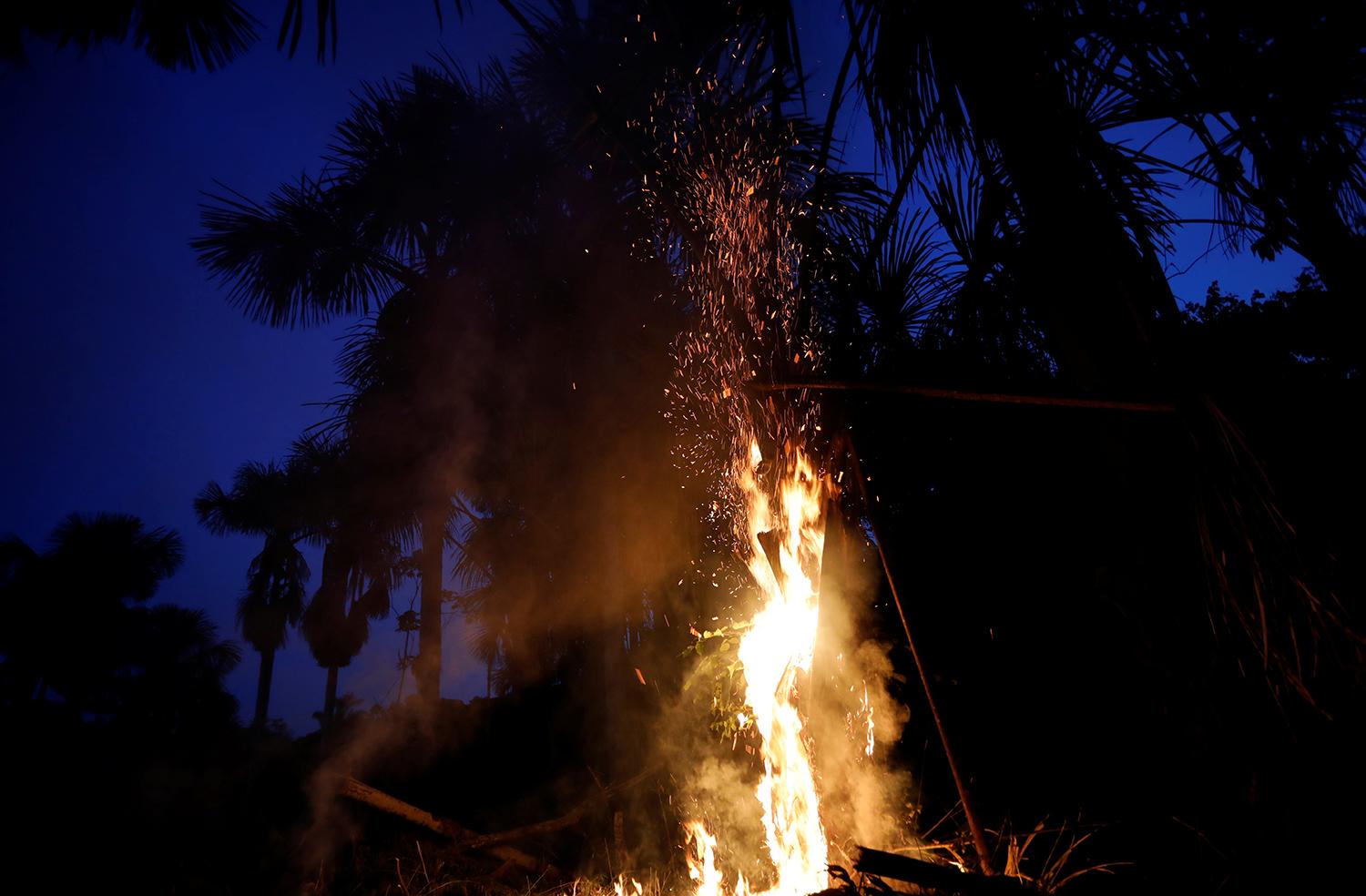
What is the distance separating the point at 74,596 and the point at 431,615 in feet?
68.5

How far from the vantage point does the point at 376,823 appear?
658cm

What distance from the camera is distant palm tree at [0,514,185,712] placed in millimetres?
19297

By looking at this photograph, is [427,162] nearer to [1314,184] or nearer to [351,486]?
[351,486]

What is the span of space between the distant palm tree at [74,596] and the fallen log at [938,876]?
25.8 m

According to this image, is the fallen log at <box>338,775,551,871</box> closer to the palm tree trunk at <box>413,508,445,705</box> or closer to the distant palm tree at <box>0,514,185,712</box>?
the palm tree trunk at <box>413,508,445,705</box>

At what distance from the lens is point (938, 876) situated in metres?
2.35

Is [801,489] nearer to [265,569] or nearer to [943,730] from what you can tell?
[943,730]

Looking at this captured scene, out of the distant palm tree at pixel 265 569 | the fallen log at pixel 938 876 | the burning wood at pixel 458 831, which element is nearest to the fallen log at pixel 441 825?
the burning wood at pixel 458 831

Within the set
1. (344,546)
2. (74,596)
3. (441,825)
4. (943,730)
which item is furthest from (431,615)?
(74,596)

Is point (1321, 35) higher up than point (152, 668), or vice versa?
point (152, 668)

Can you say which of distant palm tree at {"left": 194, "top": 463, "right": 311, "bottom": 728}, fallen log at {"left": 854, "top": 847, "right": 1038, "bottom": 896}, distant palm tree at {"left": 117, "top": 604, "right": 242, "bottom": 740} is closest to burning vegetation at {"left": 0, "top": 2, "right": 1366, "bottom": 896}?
fallen log at {"left": 854, "top": 847, "right": 1038, "bottom": 896}

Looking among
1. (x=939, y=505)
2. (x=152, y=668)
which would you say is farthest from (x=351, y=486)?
(x=152, y=668)

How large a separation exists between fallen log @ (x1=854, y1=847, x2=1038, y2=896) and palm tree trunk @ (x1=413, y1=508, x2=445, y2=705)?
8598 mm

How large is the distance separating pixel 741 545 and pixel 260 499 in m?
17.9
